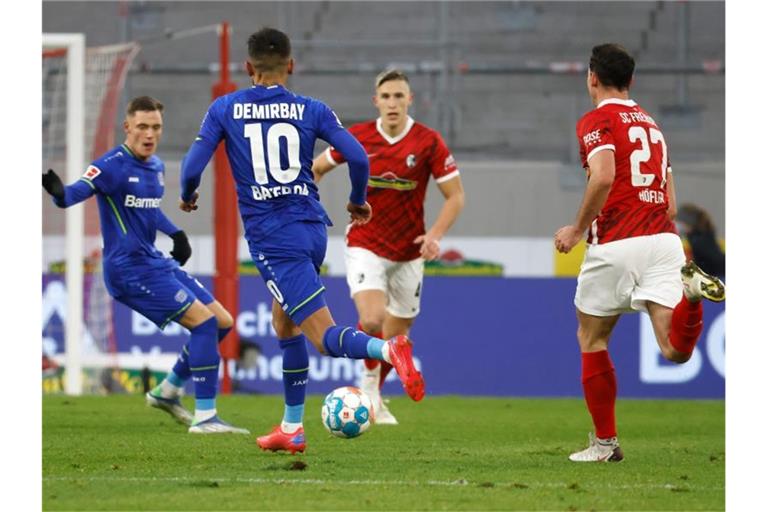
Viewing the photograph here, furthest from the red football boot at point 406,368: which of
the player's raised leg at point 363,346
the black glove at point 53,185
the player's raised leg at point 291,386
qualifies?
the black glove at point 53,185

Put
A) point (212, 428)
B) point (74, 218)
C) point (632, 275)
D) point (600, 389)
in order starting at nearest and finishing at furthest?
point (632, 275) < point (600, 389) < point (212, 428) < point (74, 218)

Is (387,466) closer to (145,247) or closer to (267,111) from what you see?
(267,111)

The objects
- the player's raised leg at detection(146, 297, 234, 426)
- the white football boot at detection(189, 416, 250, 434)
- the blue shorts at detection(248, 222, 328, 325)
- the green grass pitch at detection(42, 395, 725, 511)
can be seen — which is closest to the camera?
the green grass pitch at detection(42, 395, 725, 511)

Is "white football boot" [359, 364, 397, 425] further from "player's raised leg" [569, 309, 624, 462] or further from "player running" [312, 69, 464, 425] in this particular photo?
"player's raised leg" [569, 309, 624, 462]

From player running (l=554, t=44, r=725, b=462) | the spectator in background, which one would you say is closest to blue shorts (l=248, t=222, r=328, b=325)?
player running (l=554, t=44, r=725, b=462)

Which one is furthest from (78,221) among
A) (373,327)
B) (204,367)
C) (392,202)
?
(204,367)

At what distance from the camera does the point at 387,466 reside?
6.77m

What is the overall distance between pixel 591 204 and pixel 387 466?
157 cm

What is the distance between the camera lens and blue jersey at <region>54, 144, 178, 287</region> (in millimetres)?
8898

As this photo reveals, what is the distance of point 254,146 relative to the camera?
6723mm

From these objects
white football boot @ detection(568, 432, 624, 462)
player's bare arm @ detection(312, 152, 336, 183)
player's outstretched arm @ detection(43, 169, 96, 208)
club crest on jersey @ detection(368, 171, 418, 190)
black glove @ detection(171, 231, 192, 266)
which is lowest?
white football boot @ detection(568, 432, 624, 462)

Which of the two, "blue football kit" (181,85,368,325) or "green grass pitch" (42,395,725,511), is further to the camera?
"blue football kit" (181,85,368,325)

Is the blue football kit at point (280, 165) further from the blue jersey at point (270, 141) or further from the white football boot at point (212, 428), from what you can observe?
the white football boot at point (212, 428)

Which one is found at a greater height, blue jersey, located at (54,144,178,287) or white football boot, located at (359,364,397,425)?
blue jersey, located at (54,144,178,287)
